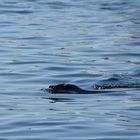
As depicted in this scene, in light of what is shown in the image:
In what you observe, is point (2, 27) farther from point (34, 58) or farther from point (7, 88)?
point (7, 88)

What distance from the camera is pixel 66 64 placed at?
52.2 feet

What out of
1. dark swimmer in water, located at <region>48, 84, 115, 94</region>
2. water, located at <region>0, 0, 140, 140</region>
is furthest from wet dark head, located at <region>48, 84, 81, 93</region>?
water, located at <region>0, 0, 140, 140</region>

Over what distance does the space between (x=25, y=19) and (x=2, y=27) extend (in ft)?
7.07

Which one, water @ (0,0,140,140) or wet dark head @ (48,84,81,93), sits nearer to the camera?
water @ (0,0,140,140)

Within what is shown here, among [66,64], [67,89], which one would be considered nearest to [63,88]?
[67,89]

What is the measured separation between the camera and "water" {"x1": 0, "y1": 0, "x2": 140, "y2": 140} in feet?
31.8

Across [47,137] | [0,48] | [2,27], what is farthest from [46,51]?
[47,137]

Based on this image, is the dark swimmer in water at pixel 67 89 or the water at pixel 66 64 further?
the dark swimmer in water at pixel 67 89

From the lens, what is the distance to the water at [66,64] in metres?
9.68

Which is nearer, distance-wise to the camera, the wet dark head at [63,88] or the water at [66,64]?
the water at [66,64]

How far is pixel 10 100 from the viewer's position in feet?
38.0

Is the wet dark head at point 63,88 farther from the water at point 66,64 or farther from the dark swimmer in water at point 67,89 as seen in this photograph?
the water at point 66,64

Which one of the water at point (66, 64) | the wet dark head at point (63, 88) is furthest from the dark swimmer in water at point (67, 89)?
the water at point (66, 64)

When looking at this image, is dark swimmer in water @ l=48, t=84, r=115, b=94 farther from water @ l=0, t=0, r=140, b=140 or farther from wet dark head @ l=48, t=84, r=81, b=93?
water @ l=0, t=0, r=140, b=140
